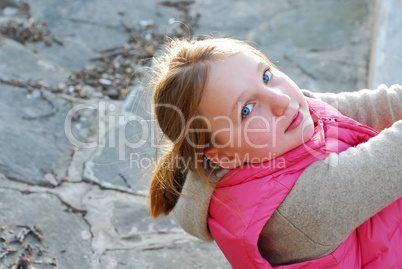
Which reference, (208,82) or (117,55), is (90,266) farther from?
(117,55)

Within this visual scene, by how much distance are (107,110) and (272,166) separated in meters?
1.48

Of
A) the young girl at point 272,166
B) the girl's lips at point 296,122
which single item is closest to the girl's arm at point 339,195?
the young girl at point 272,166

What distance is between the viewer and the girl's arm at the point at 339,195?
53.6 inches

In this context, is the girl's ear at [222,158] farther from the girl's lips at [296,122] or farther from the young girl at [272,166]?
the girl's lips at [296,122]

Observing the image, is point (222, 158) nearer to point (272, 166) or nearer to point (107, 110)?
point (272, 166)

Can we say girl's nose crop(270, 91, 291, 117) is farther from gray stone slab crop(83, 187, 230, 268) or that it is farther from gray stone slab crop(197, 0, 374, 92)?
gray stone slab crop(197, 0, 374, 92)

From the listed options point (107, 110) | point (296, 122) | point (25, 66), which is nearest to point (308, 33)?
point (107, 110)

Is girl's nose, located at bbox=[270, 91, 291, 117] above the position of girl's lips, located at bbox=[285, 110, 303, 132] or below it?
above

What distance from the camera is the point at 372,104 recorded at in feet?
5.63

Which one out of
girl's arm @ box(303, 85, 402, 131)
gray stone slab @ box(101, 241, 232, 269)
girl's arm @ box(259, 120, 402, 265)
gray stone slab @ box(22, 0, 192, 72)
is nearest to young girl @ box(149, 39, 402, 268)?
girl's arm @ box(259, 120, 402, 265)

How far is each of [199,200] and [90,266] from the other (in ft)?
1.98

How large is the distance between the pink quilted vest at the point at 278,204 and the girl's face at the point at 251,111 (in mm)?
50

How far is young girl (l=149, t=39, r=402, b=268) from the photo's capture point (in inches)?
54.0

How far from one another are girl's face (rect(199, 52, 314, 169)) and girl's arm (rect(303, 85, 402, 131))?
0.29 meters
